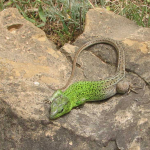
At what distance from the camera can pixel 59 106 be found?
4891 mm

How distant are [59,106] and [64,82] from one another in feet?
4.04

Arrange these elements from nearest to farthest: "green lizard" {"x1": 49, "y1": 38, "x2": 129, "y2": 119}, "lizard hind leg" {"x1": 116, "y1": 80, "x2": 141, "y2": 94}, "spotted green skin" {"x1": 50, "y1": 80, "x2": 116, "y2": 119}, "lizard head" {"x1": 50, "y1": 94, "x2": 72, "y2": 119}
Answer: "lizard head" {"x1": 50, "y1": 94, "x2": 72, "y2": 119}
"green lizard" {"x1": 49, "y1": 38, "x2": 129, "y2": 119}
"spotted green skin" {"x1": 50, "y1": 80, "x2": 116, "y2": 119}
"lizard hind leg" {"x1": 116, "y1": 80, "x2": 141, "y2": 94}

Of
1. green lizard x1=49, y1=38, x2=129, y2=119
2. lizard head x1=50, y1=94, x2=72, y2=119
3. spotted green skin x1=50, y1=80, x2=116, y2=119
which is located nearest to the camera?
lizard head x1=50, y1=94, x2=72, y2=119

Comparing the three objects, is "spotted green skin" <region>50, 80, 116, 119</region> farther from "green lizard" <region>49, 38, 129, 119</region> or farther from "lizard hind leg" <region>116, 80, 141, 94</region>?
"lizard hind leg" <region>116, 80, 141, 94</region>

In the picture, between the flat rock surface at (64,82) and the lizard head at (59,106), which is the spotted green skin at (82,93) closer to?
the lizard head at (59,106)

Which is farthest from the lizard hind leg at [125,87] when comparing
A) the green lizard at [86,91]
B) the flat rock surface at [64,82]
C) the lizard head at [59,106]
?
the lizard head at [59,106]

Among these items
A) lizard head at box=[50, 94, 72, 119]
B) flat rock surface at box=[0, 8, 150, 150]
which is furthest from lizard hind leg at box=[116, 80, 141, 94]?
lizard head at box=[50, 94, 72, 119]

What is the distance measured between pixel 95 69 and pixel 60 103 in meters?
2.03

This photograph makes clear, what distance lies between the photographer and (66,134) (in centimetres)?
449

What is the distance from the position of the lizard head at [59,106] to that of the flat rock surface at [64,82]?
0.15 meters

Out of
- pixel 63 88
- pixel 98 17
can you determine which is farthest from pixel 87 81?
pixel 98 17

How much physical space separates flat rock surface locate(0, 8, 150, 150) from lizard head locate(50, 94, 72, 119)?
146 millimetres

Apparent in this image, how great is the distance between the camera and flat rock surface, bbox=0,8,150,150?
4.45 metres

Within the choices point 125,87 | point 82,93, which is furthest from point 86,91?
point 125,87
